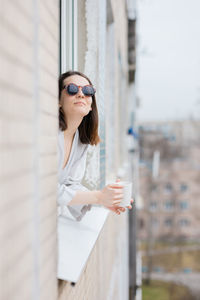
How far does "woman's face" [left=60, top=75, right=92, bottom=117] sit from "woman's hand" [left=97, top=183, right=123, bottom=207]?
46cm

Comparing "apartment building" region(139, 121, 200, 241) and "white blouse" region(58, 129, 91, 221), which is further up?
"white blouse" region(58, 129, 91, 221)

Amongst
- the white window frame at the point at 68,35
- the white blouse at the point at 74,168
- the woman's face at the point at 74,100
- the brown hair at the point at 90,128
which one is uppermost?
the white window frame at the point at 68,35

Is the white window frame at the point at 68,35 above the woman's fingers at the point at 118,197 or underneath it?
above

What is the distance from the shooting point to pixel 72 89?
1946mm

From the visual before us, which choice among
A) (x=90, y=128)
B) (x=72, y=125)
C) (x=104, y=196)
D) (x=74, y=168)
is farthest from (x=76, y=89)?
(x=104, y=196)

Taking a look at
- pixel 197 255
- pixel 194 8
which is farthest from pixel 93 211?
pixel 194 8

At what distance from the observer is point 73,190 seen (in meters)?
1.89

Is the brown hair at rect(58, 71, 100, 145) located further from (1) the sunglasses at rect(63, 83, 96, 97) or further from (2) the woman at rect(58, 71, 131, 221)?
(1) the sunglasses at rect(63, 83, 96, 97)

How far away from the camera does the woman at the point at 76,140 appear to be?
1.89m

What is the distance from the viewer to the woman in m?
1.89

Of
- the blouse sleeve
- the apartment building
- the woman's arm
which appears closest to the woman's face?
the blouse sleeve

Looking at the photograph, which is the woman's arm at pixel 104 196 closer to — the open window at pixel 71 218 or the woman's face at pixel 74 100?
the open window at pixel 71 218

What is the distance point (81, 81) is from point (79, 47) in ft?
2.01

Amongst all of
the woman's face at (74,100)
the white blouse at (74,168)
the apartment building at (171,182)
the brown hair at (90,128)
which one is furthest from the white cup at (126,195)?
the apartment building at (171,182)
